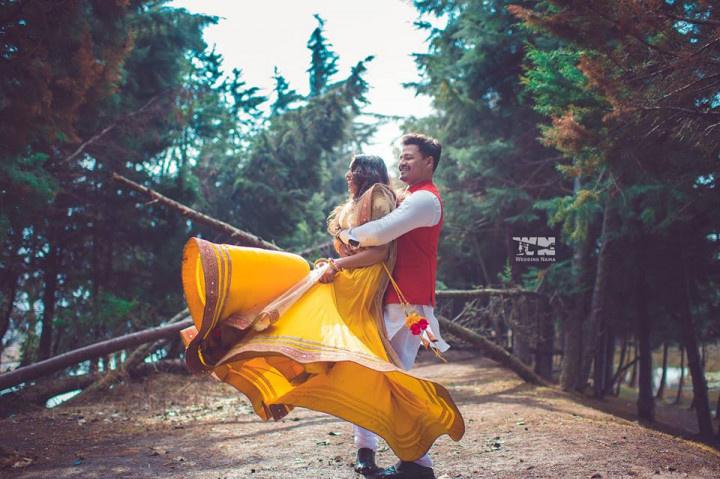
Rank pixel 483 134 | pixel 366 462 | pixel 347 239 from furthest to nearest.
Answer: pixel 483 134, pixel 366 462, pixel 347 239

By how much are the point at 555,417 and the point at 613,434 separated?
1.16 m

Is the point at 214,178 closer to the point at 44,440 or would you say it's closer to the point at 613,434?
the point at 44,440

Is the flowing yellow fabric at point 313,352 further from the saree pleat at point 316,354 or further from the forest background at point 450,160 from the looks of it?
the forest background at point 450,160

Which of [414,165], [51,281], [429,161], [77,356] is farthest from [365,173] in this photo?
[51,281]

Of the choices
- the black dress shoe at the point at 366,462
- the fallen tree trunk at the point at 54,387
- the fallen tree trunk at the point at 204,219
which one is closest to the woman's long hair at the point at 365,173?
the black dress shoe at the point at 366,462

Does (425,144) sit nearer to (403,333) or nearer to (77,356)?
(403,333)

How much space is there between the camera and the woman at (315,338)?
3236mm

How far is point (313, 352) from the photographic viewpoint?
3164 mm

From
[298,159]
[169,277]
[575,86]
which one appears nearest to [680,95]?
[575,86]

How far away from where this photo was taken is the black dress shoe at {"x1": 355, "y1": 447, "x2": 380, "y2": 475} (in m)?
3.86

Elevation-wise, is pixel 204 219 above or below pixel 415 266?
above

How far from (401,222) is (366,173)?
533mm

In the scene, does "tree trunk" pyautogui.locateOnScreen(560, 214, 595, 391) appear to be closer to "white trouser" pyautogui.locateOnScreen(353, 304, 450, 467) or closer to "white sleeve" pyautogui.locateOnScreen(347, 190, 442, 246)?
"white trouser" pyautogui.locateOnScreen(353, 304, 450, 467)

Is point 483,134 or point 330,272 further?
point 483,134
